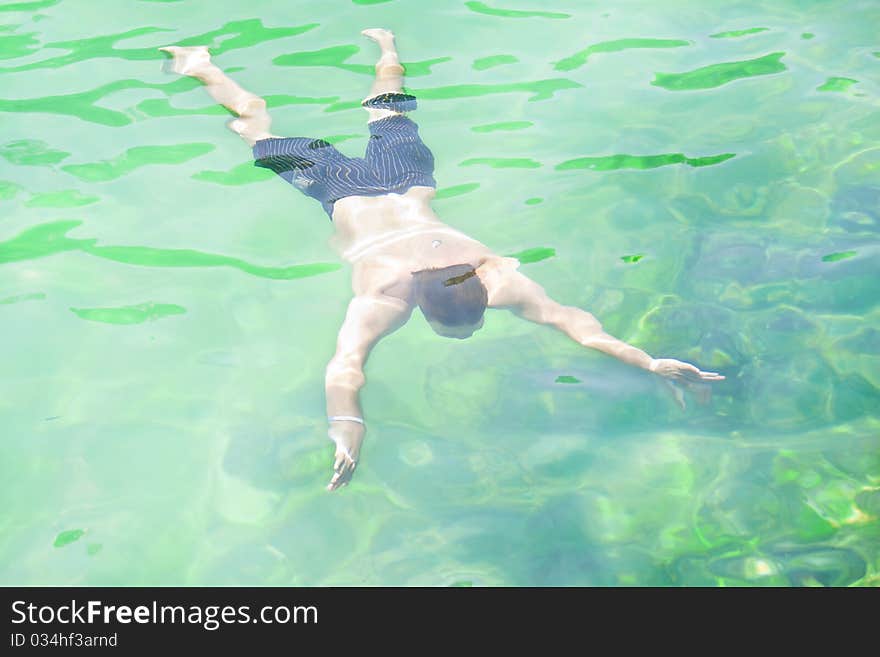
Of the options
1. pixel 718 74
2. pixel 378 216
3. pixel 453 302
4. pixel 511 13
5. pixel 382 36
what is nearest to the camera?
pixel 453 302

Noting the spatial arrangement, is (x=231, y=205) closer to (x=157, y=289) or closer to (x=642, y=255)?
(x=157, y=289)

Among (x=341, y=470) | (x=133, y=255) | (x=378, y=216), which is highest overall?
(x=378, y=216)

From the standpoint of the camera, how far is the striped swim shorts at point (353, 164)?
5.12 m

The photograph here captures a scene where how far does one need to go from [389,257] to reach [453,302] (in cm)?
Result: 74

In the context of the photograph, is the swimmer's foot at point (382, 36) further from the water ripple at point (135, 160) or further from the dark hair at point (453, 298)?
the dark hair at point (453, 298)

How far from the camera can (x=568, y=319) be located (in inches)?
167

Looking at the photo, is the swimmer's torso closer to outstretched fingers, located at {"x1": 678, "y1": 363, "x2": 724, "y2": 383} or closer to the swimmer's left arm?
the swimmer's left arm

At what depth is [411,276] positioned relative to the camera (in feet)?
14.5

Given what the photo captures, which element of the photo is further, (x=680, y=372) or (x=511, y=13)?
(x=511, y=13)

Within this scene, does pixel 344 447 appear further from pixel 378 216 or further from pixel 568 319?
pixel 378 216

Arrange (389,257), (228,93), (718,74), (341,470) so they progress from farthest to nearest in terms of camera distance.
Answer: (718,74)
(228,93)
(389,257)
(341,470)

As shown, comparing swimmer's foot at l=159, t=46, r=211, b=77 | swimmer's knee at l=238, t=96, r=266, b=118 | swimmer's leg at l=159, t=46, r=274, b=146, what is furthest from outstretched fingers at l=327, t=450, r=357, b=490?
swimmer's foot at l=159, t=46, r=211, b=77

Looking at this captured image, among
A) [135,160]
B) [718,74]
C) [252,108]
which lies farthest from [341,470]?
[718,74]

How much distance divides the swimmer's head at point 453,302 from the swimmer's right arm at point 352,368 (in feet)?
0.66
